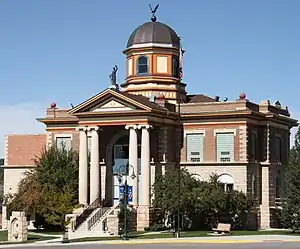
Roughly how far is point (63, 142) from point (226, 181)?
16.0m

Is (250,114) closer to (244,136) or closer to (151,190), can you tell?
(244,136)

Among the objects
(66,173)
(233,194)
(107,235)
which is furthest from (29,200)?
(233,194)

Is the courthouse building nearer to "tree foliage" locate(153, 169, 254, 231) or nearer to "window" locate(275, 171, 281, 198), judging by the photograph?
"window" locate(275, 171, 281, 198)

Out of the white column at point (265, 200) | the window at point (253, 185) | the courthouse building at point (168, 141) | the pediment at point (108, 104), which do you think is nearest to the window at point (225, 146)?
the courthouse building at point (168, 141)

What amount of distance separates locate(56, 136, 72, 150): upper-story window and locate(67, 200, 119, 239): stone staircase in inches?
313

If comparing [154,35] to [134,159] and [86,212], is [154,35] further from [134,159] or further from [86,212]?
[86,212]

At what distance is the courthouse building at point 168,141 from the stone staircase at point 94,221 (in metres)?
0.50

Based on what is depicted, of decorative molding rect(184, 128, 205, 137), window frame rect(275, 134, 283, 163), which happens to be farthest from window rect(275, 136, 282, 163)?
decorative molding rect(184, 128, 205, 137)

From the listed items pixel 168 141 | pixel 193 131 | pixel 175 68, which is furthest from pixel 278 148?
pixel 175 68

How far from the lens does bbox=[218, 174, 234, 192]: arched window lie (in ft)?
220

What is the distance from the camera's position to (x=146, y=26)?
7569 centimetres

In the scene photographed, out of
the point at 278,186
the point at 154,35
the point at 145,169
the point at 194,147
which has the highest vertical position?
the point at 154,35

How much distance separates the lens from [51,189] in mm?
68375

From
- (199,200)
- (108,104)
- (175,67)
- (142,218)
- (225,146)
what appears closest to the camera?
(199,200)
